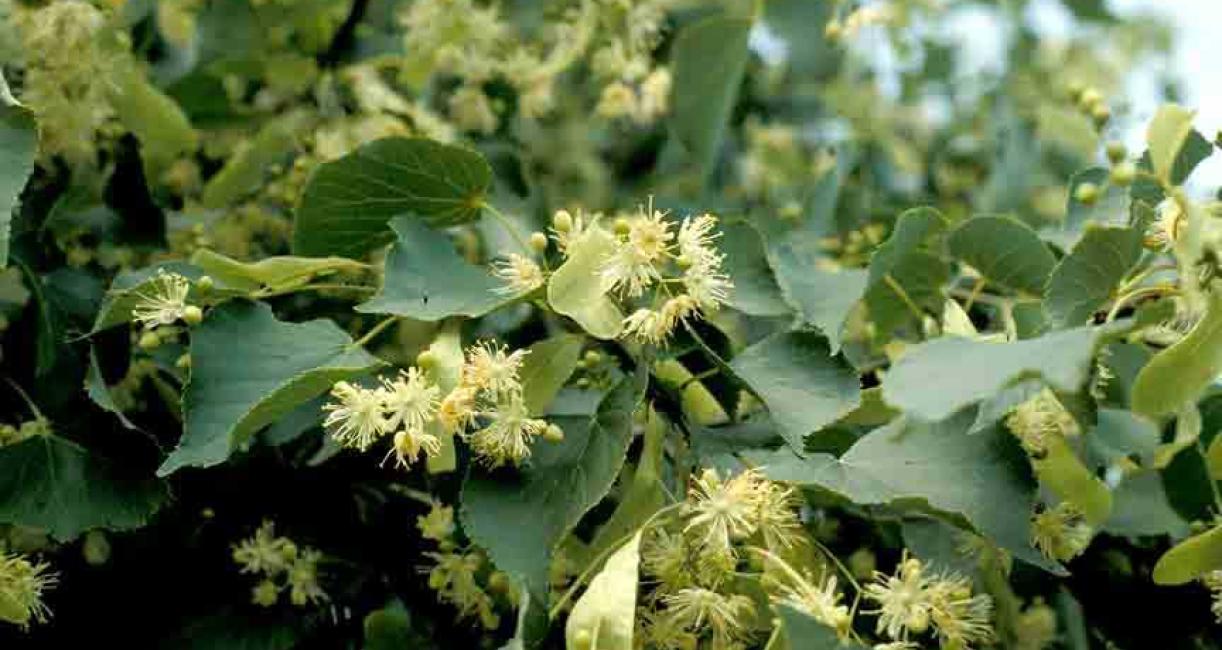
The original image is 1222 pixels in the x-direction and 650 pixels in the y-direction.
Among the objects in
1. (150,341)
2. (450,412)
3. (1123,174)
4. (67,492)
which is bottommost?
(67,492)

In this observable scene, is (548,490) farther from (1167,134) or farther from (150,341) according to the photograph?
(1167,134)

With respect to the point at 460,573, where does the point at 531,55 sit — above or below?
above

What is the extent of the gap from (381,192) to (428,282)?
0.53 ft

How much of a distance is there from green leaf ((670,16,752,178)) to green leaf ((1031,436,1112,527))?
0.82 metres

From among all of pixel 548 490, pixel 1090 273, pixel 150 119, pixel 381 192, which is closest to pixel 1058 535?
pixel 1090 273

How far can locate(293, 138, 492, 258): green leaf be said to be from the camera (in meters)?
1.38

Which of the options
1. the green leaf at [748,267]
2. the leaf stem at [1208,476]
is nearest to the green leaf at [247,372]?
the green leaf at [748,267]

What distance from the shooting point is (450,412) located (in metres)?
1.14

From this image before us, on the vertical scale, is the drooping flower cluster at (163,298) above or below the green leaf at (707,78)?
below

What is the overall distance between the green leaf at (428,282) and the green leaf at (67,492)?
30cm

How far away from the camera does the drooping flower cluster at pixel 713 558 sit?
113 centimetres

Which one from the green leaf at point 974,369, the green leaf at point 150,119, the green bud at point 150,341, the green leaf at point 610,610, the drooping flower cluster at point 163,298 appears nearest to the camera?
the green leaf at point 974,369

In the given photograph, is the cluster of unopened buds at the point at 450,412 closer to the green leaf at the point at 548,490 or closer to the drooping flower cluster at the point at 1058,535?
the green leaf at the point at 548,490

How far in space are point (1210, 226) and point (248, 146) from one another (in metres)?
1.17
